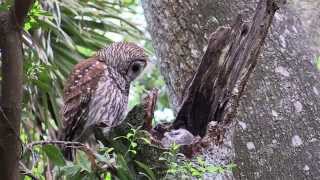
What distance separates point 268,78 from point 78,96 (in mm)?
998

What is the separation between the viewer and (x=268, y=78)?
92.3 inches

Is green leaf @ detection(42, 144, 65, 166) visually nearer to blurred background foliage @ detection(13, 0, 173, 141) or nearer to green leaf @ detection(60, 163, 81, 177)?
green leaf @ detection(60, 163, 81, 177)

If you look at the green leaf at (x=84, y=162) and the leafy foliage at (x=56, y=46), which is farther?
the leafy foliage at (x=56, y=46)

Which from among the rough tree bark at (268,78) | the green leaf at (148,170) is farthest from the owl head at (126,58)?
the green leaf at (148,170)

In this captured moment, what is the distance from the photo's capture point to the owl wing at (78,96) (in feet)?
9.75

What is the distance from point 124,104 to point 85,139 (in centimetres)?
28

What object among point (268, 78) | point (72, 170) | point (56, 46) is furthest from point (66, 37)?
point (72, 170)

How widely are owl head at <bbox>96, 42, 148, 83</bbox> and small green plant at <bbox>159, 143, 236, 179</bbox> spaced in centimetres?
137

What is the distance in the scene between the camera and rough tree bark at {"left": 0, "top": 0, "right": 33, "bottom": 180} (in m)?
1.41

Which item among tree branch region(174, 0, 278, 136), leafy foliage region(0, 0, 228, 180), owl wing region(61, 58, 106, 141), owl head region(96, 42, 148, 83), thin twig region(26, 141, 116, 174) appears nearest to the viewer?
thin twig region(26, 141, 116, 174)

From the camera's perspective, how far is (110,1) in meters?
3.96

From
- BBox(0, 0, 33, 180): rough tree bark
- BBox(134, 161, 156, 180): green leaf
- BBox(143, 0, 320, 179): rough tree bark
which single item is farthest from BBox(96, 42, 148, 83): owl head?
BBox(0, 0, 33, 180): rough tree bark

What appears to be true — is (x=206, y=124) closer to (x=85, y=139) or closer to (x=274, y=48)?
(x=274, y=48)

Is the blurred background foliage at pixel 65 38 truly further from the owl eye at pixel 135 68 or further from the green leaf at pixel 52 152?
the green leaf at pixel 52 152
